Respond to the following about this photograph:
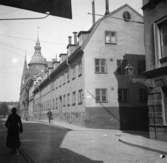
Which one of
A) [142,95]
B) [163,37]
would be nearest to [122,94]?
[142,95]

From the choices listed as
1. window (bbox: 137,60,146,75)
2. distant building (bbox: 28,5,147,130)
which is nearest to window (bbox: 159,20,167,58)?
distant building (bbox: 28,5,147,130)

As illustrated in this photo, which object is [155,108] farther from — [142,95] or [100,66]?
[142,95]

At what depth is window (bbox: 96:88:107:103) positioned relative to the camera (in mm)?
26103

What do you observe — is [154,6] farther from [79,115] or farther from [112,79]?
[79,115]

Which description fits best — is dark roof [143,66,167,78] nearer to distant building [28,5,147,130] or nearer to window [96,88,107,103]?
window [96,88,107,103]

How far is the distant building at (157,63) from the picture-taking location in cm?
1391

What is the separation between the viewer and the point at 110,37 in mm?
27500

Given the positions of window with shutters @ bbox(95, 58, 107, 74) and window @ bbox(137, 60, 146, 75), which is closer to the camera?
window with shutters @ bbox(95, 58, 107, 74)

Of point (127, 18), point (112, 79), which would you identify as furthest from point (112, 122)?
point (127, 18)

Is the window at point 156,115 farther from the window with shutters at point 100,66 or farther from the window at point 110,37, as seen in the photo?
the window at point 110,37

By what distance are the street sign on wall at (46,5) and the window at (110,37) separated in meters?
20.2

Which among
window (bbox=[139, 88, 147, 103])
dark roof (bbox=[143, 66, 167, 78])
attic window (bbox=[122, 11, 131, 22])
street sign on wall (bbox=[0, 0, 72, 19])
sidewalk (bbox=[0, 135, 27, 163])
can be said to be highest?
attic window (bbox=[122, 11, 131, 22])

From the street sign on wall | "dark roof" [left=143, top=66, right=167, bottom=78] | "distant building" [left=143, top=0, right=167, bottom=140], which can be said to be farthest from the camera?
"distant building" [left=143, top=0, right=167, bottom=140]

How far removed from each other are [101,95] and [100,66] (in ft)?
9.72
